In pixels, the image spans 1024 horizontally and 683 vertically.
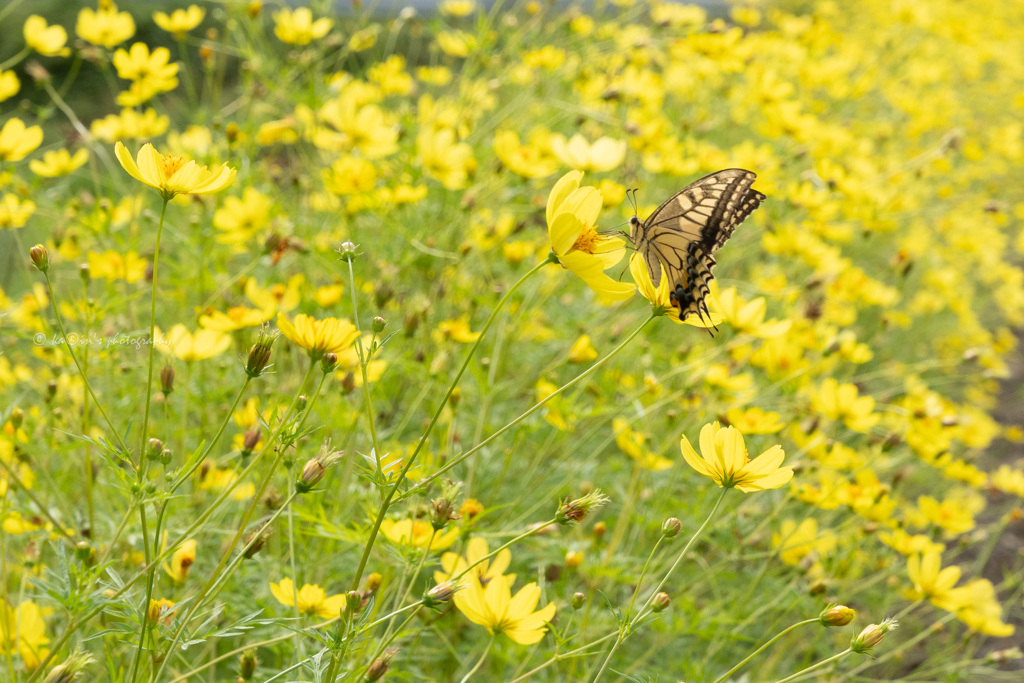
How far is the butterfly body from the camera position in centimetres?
119

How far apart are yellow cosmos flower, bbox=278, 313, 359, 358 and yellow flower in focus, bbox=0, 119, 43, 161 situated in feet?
2.67

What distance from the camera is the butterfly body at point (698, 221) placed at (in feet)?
3.91

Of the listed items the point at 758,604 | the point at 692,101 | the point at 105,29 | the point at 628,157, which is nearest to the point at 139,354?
the point at 105,29

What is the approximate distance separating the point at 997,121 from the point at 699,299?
677cm

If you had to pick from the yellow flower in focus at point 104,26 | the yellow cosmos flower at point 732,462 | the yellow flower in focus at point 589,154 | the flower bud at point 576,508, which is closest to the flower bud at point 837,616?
the yellow cosmos flower at point 732,462

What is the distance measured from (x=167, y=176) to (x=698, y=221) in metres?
0.85

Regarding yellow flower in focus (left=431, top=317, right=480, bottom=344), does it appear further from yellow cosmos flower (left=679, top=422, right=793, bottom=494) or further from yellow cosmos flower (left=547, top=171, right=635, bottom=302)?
yellow cosmos flower (left=679, top=422, right=793, bottom=494)

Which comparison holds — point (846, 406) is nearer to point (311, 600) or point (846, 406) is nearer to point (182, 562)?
point (311, 600)

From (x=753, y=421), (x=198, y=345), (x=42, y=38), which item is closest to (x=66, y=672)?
(x=198, y=345)

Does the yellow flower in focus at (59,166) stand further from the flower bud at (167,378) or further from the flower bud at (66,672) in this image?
the flower bud at (66,672)

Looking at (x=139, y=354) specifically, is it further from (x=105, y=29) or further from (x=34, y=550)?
(x=105, y=29)

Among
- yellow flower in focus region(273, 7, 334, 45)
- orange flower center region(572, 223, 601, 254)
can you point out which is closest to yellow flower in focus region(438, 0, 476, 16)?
yellow flower in focus region(273, 7, 334, 45)

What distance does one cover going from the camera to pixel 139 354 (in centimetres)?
170

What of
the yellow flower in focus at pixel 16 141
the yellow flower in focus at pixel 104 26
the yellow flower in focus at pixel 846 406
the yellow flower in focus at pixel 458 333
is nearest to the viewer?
the yellow flower in focus at pixel 16 141
